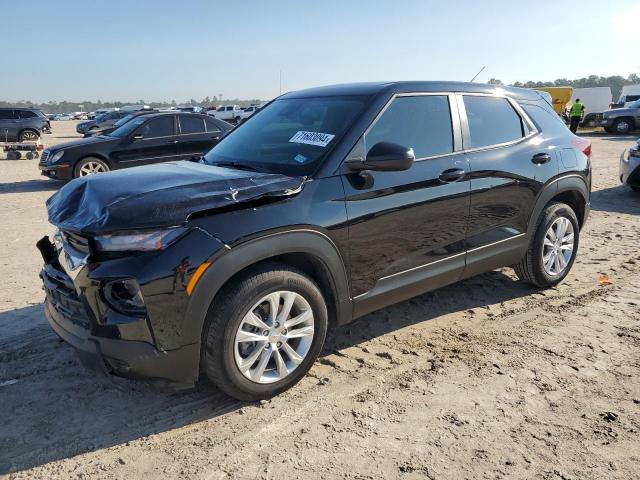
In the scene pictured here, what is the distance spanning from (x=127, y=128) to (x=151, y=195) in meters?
9.36

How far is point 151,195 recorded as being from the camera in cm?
291

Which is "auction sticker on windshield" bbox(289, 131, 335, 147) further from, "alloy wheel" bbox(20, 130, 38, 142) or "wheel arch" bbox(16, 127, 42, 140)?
"wheel arch" bbox(16, 127, 42, 140)

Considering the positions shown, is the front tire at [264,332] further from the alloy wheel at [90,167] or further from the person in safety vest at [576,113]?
the person in safety vest at [576,113]

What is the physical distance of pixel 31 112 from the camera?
23922 mm

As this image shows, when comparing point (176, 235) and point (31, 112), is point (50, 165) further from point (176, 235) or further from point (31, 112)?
point (31, 112)

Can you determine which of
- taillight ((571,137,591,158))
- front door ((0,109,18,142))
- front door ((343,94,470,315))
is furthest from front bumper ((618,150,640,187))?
front door ((0,109,18,142))

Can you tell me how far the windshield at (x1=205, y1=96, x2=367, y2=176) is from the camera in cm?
349

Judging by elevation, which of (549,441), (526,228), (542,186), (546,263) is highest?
(542,186)

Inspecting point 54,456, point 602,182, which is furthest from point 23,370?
point 602,182

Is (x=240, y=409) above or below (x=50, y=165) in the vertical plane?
below

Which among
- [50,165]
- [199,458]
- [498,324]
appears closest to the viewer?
[199,458]

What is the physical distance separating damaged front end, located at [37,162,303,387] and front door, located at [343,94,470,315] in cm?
86

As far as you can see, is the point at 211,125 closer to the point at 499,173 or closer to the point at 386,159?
the point at 499,173

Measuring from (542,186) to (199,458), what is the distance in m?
3.55
